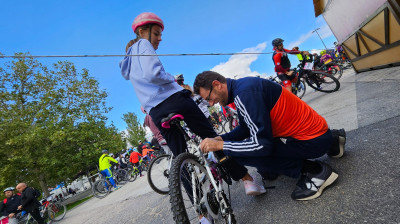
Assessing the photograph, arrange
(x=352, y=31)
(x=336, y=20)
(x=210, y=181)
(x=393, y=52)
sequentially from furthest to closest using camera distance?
1. (x=336, y=20)
2. (x=352, y=31)
3. (x=393, y=52)
4. (x=210, y=181)

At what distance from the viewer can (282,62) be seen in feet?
18.8

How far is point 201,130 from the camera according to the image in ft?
6.98

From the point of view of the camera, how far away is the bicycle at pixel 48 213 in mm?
6547

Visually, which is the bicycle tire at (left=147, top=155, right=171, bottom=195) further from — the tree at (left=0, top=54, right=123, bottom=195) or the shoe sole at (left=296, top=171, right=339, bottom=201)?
the tree at (left=0, top=54, right=123, bottom=195)

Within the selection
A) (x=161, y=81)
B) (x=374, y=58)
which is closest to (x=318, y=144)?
(x=161, y=81)

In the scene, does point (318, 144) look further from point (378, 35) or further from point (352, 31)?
point (352, 31)

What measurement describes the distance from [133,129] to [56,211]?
35254mm

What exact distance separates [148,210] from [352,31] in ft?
24.3

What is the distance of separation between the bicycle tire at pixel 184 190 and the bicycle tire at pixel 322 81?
17.5 ft

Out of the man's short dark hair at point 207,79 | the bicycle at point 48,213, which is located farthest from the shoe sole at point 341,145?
the bicycle at point 48,213

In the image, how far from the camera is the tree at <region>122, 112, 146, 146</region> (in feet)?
134

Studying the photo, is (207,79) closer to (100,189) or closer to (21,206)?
(21,206)

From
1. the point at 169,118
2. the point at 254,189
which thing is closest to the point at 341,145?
the point at 254,189

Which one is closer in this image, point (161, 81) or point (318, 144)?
point (318, 144)
